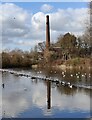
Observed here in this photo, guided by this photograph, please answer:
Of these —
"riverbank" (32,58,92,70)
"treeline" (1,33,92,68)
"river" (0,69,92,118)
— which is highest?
"treeline" (1,33,92,68)

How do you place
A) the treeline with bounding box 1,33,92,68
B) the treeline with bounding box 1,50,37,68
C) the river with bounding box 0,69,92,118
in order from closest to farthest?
the river with bounding box 0,69,92,118 → the treeline with bounding box 1,50,37,68 → the treeline with bounding box 1,33,92,68

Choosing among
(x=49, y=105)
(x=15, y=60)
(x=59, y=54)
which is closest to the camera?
(x=49, y=105)

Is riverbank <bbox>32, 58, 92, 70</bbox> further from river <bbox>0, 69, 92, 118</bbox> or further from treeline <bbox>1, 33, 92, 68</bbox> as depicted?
river <bbox>0, 69, 92, 118</bbox>

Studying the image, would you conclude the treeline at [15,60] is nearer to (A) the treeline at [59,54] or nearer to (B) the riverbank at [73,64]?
(A) the treeline at [59,54]

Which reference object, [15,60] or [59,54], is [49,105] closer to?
[15,60]

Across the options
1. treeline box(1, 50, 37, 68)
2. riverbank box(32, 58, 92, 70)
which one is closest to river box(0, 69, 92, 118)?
riverbank box(32, 58, 92, 70)

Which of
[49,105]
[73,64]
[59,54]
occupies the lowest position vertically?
[49,105]

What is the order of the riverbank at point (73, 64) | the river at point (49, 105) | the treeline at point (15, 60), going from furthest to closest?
the treeline at point (15, 60)
the riverbank at point (73, 64)
the river at point (49, 105)

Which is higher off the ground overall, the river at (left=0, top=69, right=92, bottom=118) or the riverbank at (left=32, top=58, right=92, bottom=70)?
the riverbank at (left=32, top=58, right=92, bottom=70)

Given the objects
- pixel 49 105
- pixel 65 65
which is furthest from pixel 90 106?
pixel 65 65

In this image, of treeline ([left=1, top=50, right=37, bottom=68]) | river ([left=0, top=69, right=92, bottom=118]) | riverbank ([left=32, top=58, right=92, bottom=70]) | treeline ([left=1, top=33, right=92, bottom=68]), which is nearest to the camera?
river ([left=0, top=69, right=92, bottom=118])

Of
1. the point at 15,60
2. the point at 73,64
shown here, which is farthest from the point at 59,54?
the point at 73,64

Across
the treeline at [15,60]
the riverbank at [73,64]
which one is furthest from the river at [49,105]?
the treeline at [15,60]

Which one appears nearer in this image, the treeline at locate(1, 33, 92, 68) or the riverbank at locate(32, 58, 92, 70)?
the riverbank at locate(32, 58, 92, 70)
